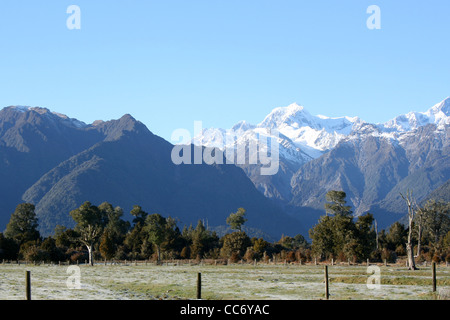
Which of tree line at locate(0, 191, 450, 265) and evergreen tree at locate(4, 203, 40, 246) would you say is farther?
evergreen tree at locate(4, 203, 40, 246)

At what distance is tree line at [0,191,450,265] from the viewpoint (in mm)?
110562

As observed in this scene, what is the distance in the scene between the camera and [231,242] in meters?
132

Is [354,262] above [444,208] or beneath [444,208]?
beneath

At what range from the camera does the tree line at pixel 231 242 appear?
110562 mm

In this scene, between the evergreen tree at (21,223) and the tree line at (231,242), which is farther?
Result: the evergreen tree at (21,223)

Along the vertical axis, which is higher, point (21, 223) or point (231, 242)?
point (21, 223)

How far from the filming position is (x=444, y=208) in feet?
536

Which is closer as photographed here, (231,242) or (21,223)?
(231,242)

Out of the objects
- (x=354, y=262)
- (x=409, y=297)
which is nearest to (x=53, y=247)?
(x=354, y=262)
